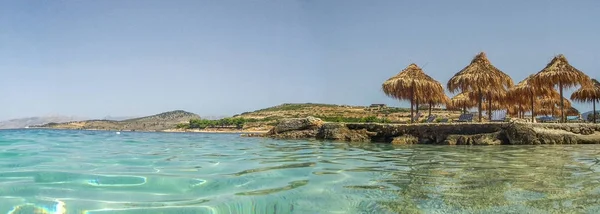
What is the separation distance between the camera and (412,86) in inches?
826

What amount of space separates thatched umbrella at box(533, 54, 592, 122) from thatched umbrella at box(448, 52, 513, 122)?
144 centimetres

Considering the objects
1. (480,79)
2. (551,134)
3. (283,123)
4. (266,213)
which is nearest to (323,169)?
(266,213)

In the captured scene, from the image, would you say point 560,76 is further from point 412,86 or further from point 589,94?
point 589,94

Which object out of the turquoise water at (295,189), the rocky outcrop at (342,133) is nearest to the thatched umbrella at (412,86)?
the rocky outcrop at (342,133)

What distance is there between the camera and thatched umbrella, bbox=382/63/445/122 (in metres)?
20.9

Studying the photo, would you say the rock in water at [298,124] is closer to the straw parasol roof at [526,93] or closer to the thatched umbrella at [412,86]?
the thatched umbrella at [412,86]

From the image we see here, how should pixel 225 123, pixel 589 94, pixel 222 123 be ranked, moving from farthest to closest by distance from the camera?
pixel 222 123, pixel 225 123, pixel 589 94

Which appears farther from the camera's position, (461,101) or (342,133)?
(461,101)

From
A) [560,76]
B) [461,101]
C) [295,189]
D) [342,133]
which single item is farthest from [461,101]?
[295,189]

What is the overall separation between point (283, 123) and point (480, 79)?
9.68m

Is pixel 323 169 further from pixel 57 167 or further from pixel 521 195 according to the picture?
pixel 57 167

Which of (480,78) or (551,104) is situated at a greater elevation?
(480,78)

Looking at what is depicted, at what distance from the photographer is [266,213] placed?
3.04 metres

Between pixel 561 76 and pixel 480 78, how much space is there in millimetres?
3904
